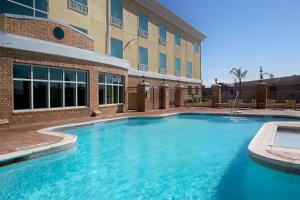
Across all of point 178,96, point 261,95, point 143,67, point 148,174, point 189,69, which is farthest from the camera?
point 189,69

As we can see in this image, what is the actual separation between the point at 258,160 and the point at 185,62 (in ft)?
91.5

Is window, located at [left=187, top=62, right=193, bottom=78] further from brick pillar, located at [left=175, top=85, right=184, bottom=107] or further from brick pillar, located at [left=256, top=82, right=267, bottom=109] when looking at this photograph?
brick pillar, located at [left=256, top=82, right=267, bottom=109]

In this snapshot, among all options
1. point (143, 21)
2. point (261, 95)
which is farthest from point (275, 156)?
point (143, 21)

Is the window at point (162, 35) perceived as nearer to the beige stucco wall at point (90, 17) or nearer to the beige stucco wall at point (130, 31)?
the beige stucco wall at point (130, 31)

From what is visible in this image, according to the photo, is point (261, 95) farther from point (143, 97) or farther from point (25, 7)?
point (25, 7)

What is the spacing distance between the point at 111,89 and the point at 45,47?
6143mm

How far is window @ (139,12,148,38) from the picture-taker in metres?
22.9

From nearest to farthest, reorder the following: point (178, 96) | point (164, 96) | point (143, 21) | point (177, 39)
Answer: point (164, 96) → point (143, 21) → point (178, 96) → point (177, 39)

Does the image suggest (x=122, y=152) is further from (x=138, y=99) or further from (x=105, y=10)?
(x=105, y=10)

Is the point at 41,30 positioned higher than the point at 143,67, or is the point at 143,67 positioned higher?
the point at 41,30

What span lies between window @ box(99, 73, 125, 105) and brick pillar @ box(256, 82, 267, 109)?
465 inches

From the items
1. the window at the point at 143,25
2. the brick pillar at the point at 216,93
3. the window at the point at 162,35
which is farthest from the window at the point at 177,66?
the brick pillar at the point at 216,93

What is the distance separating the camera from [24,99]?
1050cm

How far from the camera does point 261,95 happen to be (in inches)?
810
